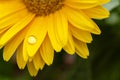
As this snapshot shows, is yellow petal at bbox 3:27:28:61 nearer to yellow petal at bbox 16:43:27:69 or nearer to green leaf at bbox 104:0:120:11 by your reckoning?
yellow petal at bbox 16:43:27:69

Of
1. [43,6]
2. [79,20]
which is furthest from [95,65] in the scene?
[79,20]

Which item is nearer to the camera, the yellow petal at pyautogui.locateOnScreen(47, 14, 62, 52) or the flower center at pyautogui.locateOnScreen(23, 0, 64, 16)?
the yellow petal at pyautogui.locateOnScreen(47, 14, 62, 52)

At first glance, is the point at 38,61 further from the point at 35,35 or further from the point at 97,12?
the point at 97,12

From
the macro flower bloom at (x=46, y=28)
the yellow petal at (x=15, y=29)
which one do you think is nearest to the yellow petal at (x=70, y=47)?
the macro flower bloom at (x=46, y=28)

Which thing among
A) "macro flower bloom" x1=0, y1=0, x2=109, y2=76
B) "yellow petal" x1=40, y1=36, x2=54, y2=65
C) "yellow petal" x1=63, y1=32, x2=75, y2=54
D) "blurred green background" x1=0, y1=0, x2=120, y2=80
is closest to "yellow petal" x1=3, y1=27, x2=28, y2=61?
"macro flower bloom" x1=0, y1=0, x2=109, y2=76

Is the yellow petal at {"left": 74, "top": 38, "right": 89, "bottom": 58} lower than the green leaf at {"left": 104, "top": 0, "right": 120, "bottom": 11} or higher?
lower
